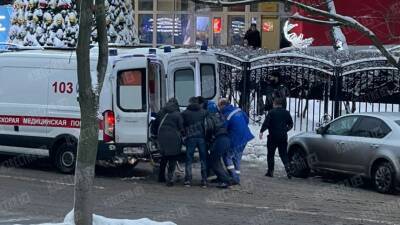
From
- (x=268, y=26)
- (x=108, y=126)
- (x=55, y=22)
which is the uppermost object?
(x=268, y=26)

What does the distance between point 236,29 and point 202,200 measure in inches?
983

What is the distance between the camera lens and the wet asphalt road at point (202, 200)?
433 inches

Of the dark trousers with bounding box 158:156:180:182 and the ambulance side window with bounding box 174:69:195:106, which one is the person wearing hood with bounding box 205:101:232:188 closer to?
the dark trousers with bounding box 158:156:180:182

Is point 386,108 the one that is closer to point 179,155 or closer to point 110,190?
point 179,155

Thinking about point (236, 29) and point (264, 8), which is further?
point (236, 29)

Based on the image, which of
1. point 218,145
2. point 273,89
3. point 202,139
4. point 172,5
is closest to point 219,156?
point 218,145

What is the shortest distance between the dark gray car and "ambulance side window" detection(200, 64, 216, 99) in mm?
2047

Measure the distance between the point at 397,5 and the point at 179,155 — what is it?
56.1ft

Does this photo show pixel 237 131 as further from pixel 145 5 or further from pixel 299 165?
pixel 145 5

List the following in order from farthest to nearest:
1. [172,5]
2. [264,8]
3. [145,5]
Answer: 1. [145,5]
2. [172,5]
3. [264,8]

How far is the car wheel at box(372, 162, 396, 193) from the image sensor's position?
543 inches

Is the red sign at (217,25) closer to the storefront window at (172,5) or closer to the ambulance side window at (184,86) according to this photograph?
the storefront window at (172,5)

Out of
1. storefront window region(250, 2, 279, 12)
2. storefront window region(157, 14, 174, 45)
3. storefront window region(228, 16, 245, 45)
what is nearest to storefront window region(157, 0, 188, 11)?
storefront window region(157, 14, 174, 45)

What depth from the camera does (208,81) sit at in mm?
16688
